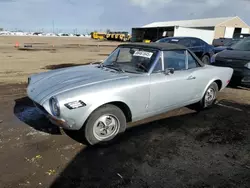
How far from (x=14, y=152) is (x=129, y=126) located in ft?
6.58

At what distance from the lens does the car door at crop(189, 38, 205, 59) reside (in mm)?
11016

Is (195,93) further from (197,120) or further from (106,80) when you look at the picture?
(106,80)

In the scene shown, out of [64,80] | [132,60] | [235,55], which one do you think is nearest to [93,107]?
[64,80]

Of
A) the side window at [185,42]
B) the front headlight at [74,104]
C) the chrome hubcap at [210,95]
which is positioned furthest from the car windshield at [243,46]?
the front headlight at [74,104]

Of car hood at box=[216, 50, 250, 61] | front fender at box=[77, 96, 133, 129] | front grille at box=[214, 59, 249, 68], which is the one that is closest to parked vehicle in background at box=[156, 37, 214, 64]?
car hood at box=[216, 50, 250, 61]

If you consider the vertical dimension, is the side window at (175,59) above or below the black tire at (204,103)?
above

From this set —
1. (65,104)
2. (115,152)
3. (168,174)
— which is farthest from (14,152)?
(168,174)

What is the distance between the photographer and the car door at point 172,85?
3736mm

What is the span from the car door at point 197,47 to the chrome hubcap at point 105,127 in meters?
8.78

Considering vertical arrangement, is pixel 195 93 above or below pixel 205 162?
above

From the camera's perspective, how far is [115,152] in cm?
324

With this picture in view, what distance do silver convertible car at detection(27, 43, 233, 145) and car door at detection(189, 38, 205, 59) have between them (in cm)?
667

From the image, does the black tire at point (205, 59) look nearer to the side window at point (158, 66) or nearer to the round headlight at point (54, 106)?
the side window at point (158, 66)

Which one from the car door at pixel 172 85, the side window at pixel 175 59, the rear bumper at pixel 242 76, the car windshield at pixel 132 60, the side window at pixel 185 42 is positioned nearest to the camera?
the car door at pixel 172 85
